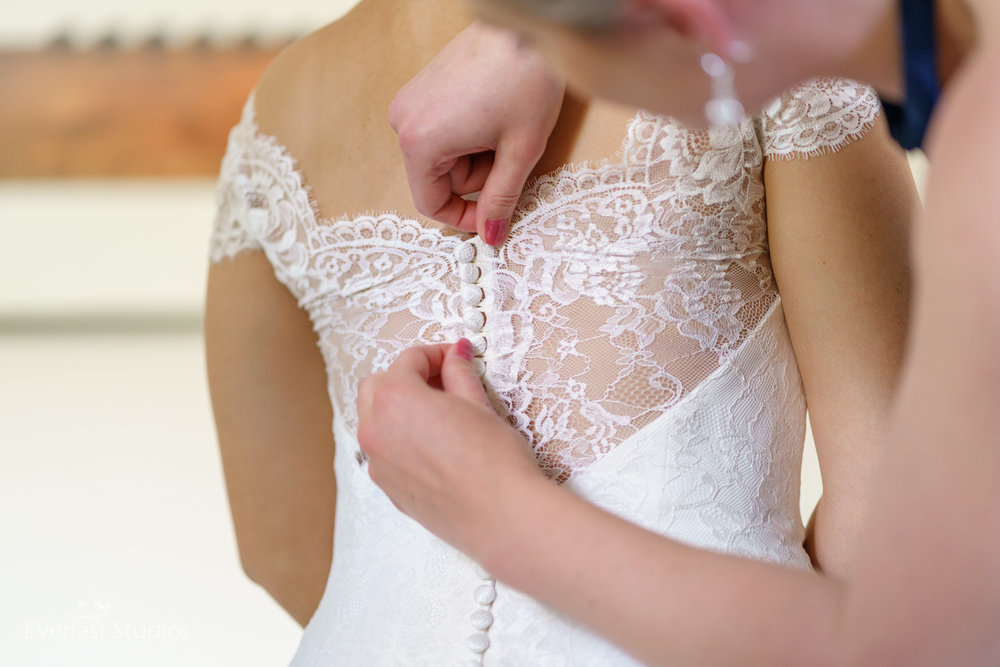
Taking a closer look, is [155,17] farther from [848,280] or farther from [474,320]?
[848,280]

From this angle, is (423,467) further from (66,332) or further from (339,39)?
(66,332)

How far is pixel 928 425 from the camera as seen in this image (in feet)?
1.54

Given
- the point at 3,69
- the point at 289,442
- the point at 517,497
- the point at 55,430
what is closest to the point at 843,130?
the point at 517,497

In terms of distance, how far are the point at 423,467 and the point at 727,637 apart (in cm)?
28

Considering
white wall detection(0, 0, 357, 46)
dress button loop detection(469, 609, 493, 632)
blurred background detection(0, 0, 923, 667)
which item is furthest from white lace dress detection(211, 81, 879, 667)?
white wall detection(0, 0, 357, 46)

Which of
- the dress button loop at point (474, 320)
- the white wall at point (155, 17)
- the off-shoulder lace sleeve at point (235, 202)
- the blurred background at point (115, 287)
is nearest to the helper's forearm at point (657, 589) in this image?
the dress button loop at point (474, 320)

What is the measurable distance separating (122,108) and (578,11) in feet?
13.4

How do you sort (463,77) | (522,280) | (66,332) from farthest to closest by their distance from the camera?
1. (66,332)
2. (522,280)
3. (463,77)

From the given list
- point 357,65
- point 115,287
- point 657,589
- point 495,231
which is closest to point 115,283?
point 115,287

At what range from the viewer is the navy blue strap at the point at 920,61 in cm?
51

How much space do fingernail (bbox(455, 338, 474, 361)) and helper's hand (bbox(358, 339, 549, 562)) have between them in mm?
41

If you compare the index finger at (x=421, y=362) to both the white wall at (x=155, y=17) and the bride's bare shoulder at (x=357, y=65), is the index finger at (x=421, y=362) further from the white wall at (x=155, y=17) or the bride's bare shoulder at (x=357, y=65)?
the white wall at (x=155, y=17)

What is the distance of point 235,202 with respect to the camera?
1.17 metres

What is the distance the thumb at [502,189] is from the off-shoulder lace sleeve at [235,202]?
30cm
